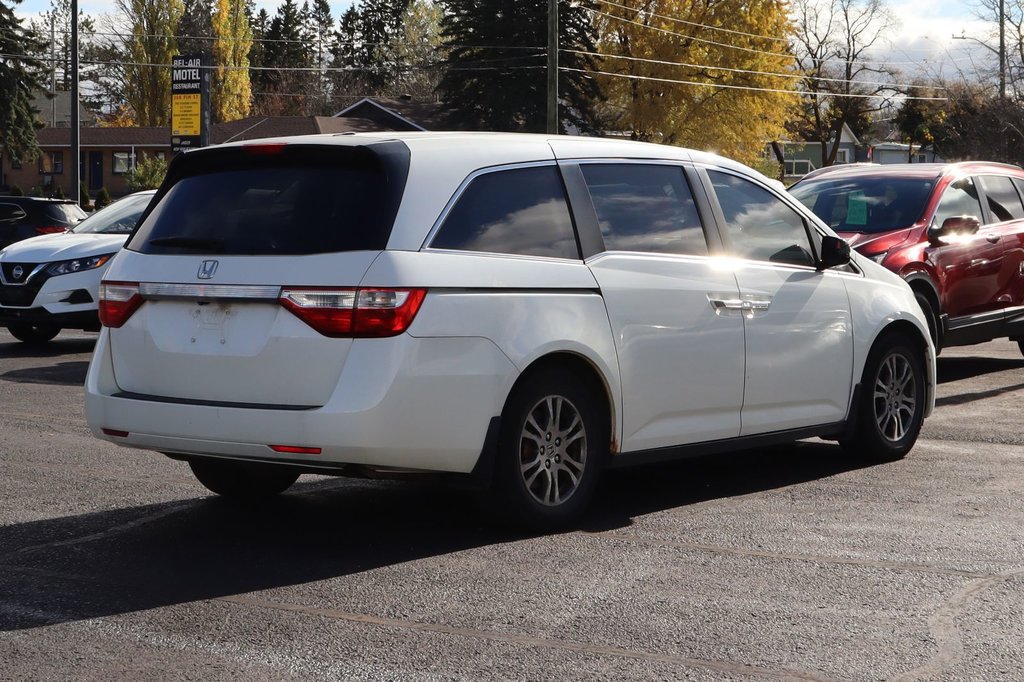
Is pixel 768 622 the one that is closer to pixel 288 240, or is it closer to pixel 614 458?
pixel 614 458

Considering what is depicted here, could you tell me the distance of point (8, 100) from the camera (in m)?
67.4

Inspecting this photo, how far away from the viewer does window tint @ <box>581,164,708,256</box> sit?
7117 mm

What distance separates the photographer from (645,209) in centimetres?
730

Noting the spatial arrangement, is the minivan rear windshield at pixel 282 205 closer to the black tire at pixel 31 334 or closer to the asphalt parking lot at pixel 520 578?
the asphalt parking lot at pixel 520 578

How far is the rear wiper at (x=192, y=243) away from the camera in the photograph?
6434 millimetres

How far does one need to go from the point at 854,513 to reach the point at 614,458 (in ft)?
4.13

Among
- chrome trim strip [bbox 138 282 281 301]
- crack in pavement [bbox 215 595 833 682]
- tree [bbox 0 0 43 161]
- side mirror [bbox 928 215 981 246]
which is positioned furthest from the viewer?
tree [bbox 0 0 43 161]

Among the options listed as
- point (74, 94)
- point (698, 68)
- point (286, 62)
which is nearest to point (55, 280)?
point (74, 94)

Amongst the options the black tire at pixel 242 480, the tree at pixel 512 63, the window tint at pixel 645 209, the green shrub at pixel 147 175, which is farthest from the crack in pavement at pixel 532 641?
the tree at pixel 512 63

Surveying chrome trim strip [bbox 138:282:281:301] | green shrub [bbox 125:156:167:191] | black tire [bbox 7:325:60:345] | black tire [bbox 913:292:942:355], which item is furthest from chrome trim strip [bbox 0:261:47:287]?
green shrub [bbox 125:156:167:191]

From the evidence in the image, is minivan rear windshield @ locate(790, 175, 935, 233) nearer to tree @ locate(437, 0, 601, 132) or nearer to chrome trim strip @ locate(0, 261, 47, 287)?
chrome trim strip @ locate(0, 261, 47, 287)

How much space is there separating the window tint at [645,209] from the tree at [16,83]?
6468 cm

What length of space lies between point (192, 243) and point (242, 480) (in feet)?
4.96

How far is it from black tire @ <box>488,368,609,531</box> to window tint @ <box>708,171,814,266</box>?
1468 mm
